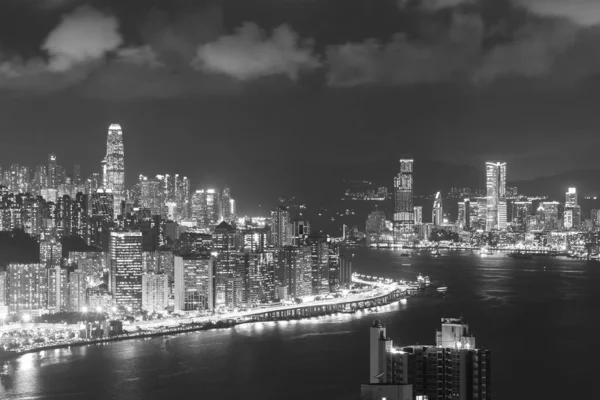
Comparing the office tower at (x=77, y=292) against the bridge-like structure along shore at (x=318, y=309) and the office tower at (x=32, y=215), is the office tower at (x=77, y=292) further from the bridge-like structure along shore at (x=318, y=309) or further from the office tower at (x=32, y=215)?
the office tower at (x=32, y=215)

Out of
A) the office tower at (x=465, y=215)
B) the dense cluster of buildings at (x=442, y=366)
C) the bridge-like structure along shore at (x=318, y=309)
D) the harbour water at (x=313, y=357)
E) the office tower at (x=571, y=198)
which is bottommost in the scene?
the harbour water at (x=313, y=357)

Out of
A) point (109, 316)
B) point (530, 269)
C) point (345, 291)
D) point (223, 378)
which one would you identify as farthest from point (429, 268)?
point (223, 378)

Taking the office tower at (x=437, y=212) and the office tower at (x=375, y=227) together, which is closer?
the office tower at (x=375, y=227)

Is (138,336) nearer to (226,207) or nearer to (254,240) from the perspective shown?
(254,240)

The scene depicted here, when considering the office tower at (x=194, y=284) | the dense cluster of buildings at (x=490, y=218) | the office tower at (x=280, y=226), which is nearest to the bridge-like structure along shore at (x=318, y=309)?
the office tower at (x=194, y=284)

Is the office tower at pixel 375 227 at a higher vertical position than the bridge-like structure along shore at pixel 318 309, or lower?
higher
